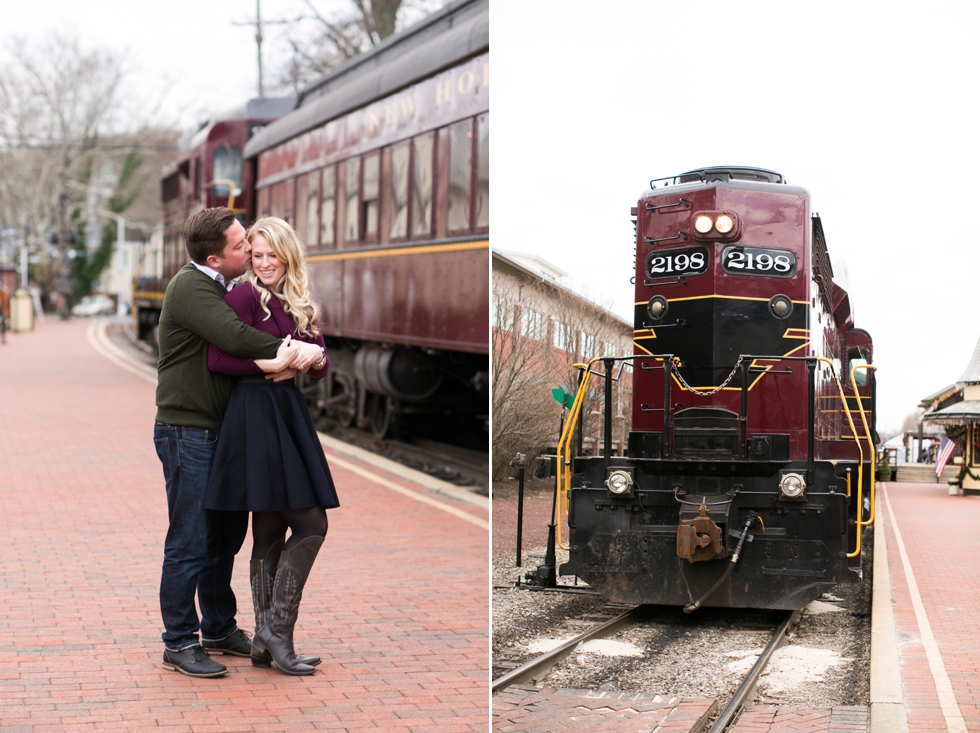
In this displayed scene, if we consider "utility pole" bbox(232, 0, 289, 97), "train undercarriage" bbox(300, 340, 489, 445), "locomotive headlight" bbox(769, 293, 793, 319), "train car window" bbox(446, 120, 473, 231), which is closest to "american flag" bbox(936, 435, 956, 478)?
"locomotive headlight" bbox(769, 293, 793, 319)

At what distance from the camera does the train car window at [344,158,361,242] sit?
1291 cm

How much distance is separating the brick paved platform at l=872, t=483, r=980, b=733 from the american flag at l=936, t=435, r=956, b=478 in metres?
0.06

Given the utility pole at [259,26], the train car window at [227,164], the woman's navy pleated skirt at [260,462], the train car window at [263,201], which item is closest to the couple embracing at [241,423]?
the woman's navy pleated skirt at [260,462]

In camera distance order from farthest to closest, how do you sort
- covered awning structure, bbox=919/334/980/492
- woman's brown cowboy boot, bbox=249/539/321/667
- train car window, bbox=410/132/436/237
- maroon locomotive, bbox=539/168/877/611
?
1. train car window, bbox=410/132/436/237
2. woman's brown cowboy boot, bbox=249/539/321/667
3. maroon locomotive, bbox=539/168/877/611
4. covered awning structure, bbox=919/334/980/492

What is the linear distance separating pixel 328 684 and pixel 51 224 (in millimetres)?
58240

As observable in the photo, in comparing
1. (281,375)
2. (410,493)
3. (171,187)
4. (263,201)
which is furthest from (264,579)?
(171,187)

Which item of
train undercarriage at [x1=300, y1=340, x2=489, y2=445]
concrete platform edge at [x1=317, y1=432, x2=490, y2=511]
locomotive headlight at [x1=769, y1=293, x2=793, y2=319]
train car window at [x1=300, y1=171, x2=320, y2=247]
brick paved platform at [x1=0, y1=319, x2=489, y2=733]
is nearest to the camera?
brick paved platform at [x1=0, y1=319, x2=489, y2=733]

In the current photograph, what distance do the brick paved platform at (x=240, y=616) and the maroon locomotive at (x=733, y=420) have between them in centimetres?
104

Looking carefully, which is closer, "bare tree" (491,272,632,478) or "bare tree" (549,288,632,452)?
"bare tree" (491,272,632,478)

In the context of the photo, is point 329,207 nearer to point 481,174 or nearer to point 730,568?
point 481,174

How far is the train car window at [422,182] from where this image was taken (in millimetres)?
11016

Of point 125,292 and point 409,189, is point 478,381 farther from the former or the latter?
point 125,292

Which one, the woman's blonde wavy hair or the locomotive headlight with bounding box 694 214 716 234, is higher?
the locomotive headlight with bounding box 694 214 716 234

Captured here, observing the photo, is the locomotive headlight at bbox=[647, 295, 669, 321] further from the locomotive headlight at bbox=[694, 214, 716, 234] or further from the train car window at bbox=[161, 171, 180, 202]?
the train car window at bbox=[161, 171, 180, 202]
